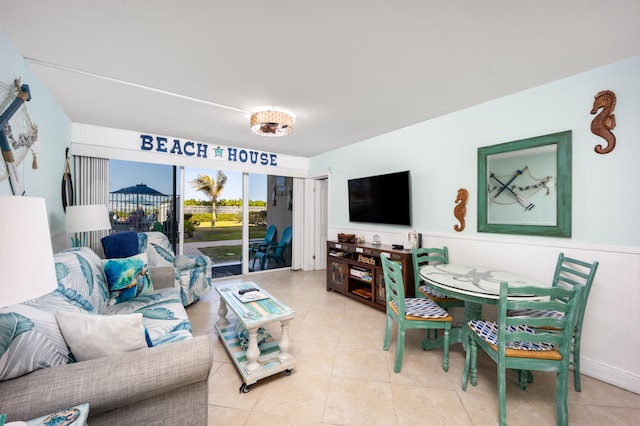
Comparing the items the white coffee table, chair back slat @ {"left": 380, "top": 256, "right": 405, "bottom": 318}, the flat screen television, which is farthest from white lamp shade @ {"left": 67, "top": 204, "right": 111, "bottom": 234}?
the flat screen television

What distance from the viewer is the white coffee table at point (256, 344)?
6.10 ft

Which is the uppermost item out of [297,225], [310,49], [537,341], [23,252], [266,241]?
[310,49]

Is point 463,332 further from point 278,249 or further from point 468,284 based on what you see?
point 278,249

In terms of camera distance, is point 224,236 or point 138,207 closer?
point 138,207

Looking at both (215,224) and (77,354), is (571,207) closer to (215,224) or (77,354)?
(77,354)

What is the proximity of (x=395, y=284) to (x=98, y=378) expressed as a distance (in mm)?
1887

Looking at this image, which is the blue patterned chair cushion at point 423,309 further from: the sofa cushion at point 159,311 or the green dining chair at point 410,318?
the sofa cushion at point 159,311

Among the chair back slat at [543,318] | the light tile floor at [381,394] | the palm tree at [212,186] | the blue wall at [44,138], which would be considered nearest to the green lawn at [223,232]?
the palm tree at [212,186]

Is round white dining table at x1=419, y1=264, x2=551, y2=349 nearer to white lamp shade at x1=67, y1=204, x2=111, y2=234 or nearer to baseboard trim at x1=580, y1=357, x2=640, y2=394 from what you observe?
baseboard trim at x1=580, y1=357, x2=640, y2=394

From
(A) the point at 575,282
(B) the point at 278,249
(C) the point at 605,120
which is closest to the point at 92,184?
(B) the point at 278,249

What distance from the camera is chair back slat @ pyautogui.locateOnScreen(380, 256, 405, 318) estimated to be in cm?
204

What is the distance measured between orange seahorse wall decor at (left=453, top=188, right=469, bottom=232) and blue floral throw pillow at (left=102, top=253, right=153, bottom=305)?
132 inches

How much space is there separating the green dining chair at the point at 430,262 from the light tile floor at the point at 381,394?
1.45 ft

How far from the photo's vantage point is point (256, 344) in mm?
1897
